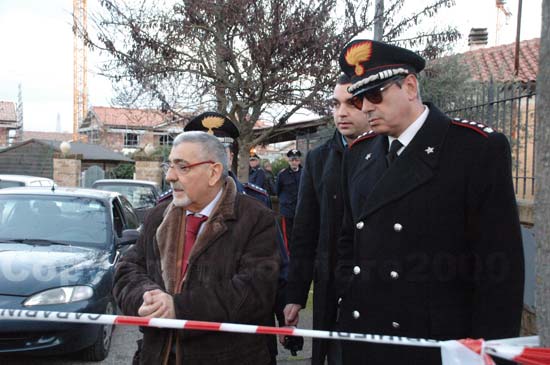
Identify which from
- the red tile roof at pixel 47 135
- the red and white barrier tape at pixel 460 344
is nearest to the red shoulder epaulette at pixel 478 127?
the red and white barrier tape at pixel 460 344

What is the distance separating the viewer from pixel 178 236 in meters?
2.75

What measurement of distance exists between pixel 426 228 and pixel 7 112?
2553 inches

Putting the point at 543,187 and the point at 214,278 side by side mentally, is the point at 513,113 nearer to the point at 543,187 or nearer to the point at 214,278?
the point at 214,278

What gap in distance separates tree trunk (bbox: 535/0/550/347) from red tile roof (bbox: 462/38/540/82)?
1345 cm

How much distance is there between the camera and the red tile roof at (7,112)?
192ft

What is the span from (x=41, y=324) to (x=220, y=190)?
2.73 metres

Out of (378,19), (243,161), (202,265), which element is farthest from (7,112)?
(202,265)

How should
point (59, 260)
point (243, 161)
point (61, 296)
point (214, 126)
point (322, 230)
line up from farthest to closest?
point (243, 161)
point (59, 260)
point (61, 296)
point (214, 126)
point (322, 230)

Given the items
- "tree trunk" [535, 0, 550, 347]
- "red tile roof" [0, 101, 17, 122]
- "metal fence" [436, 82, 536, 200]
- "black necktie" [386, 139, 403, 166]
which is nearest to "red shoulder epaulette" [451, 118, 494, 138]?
"black necktie" [386, 139, 403, 166]

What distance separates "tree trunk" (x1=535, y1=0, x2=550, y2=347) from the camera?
1602 mm

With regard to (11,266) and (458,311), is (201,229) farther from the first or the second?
(11,266)

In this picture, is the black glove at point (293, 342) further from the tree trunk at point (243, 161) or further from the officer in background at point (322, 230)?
the tree trunk at point (243, 161)

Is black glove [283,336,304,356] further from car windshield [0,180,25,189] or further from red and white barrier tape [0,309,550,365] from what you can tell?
car windshield [0,180,25,189]

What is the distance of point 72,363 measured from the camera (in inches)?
209
